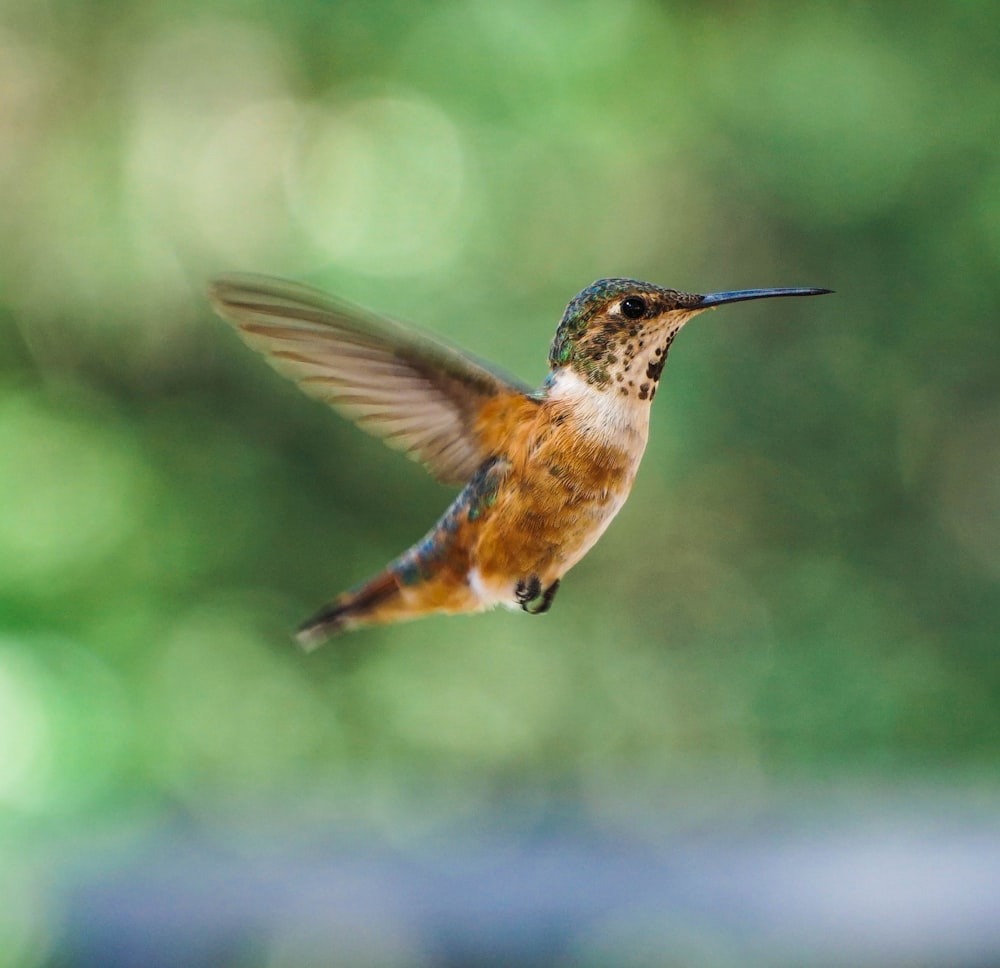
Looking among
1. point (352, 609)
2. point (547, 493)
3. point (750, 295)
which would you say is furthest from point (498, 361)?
point (750, 295)

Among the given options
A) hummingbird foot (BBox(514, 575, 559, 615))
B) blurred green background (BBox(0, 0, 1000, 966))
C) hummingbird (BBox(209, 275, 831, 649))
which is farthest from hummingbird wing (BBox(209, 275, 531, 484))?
blurred green background (BBox(0, 0, 1000, 966))

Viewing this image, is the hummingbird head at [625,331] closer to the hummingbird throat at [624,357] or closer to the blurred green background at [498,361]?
the hummingbird throat at [624,357]

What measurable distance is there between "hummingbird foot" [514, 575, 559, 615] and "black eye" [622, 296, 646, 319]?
0.16 meters

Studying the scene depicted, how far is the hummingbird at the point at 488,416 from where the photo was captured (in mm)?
633

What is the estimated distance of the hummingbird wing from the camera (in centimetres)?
61

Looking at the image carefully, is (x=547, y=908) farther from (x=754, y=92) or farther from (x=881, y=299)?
(x=754, y=92)

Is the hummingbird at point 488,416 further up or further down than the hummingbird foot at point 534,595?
further up

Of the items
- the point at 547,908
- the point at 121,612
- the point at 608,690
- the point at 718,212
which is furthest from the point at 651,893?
the point at 718,212

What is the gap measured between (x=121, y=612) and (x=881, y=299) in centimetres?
224

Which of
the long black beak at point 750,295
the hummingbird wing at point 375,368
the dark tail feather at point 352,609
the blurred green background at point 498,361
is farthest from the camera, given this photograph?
the blurred green background at point 498,361

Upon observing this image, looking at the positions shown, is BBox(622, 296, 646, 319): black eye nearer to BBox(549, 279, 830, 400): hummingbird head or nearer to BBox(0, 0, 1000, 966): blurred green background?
BBox(549, 279, 830, 400): hummingbird head

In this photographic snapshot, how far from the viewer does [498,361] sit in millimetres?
3141

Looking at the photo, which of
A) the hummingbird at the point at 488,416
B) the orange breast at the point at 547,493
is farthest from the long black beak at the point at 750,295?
the orange breast at the point at 547,493

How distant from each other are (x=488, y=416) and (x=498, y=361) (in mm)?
2390
